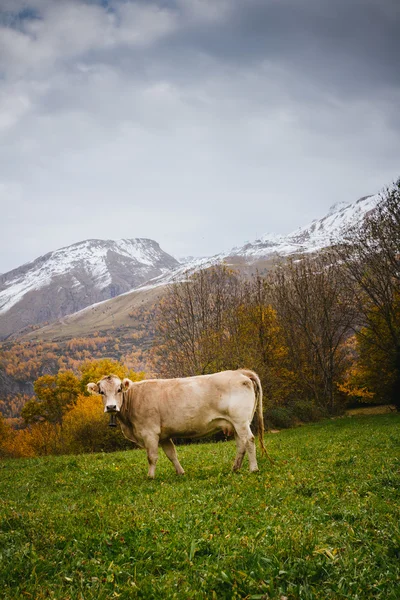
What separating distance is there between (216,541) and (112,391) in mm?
7098

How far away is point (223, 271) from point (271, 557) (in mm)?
46503

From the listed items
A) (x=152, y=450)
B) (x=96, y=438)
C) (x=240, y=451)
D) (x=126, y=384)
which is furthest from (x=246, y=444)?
(x=96, y=438)

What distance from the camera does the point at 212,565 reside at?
4.62 metres

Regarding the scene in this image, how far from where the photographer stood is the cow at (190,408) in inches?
441

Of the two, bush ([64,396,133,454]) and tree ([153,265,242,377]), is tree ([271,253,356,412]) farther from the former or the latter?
bush ([64,396,133,454])

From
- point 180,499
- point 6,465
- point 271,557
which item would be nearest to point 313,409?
point 6,465

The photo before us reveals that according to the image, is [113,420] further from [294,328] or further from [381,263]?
[294,328]

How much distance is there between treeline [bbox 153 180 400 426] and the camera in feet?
131

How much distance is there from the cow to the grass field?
1.83m

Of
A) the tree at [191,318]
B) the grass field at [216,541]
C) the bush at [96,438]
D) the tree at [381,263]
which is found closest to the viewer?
the grass field at [216,541]

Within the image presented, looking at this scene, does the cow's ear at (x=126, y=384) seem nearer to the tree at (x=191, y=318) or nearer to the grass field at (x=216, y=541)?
the grass field at (x=216, y=541)

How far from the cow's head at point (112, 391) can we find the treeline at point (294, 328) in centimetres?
2761

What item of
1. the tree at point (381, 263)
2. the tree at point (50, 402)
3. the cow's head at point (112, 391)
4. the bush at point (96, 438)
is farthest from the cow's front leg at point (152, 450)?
the tree at point (50, 402)

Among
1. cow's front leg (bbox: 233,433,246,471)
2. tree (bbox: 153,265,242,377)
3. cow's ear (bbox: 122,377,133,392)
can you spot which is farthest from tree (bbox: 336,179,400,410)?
cow's ear (bbox: 122,377,133,392)
